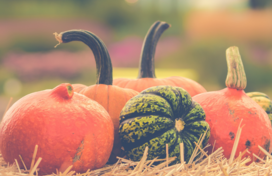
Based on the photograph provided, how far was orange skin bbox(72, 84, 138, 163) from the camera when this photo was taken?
223 cm

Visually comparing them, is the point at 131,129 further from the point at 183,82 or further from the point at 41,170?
the point at 183,82

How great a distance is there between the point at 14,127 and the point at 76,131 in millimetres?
400

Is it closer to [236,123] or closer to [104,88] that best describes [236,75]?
[236,123]

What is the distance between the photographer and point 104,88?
2.44m

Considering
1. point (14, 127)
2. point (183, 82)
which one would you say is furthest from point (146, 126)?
point (183, 82)

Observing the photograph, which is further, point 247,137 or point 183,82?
point 183,82

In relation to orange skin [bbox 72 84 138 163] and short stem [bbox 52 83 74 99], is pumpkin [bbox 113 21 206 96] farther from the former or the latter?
short stem [bbox 52 83 74 99]

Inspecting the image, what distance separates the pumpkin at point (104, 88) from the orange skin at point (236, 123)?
27.7 inches

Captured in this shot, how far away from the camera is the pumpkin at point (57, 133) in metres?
1.71

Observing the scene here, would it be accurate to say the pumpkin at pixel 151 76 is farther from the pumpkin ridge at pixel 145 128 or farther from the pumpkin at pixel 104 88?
the pumpkin ridge at pixel 145 128

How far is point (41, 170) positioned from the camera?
1739 millimetres

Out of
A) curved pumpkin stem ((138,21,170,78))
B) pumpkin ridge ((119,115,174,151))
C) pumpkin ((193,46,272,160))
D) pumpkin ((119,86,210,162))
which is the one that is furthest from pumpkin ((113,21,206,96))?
pumpkin ridge ((119,115,174,151))

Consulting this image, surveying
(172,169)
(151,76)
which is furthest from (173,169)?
(151,76)

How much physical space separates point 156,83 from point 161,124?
1012mm
